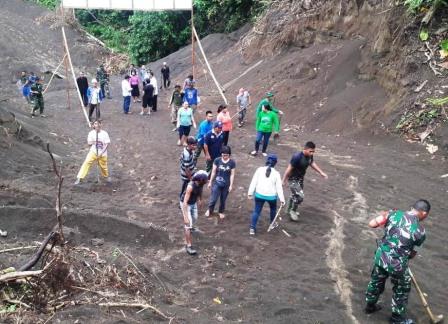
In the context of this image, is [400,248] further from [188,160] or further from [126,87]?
[126,87]

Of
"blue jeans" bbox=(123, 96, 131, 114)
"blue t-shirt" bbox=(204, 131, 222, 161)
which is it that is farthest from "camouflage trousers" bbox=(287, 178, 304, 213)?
"blue jeans" bbox=(123, 96, 131, 114)

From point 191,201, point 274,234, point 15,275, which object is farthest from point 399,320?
point 15,275

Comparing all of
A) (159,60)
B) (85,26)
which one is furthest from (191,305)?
(85,26)

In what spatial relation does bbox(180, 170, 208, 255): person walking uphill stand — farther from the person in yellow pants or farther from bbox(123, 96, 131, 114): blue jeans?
bbox(123, 96, 131, 114): blue jeans

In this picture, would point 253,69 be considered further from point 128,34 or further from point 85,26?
point 85,26

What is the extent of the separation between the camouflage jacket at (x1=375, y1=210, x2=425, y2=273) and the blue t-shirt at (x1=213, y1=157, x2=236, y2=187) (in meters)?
3.64

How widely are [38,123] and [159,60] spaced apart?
15873 mm

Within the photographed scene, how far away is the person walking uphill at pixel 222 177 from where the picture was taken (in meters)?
9.26

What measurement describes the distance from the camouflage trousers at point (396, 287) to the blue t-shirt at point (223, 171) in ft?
11.8

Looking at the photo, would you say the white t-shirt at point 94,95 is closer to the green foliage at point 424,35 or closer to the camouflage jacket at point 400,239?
the green foliage at point 424,35

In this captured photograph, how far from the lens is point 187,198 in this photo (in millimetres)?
8188

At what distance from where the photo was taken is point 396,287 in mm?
6387

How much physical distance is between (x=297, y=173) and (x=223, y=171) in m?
1.42

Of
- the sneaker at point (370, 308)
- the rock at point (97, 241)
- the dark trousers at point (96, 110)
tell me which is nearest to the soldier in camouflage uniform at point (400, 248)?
the sneaker at point (370, 308)
